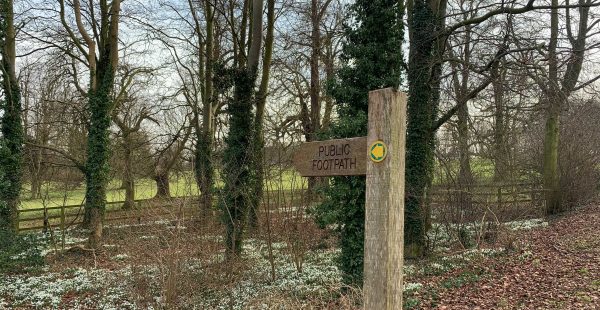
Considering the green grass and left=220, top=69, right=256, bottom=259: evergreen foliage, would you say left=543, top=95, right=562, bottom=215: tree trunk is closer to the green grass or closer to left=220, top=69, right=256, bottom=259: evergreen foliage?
left=220, top=69, right=256, bottom=259: evergreen foliage

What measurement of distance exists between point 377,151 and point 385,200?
1.15ft

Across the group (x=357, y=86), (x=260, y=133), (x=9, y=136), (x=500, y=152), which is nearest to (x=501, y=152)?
(x=500, y=152)

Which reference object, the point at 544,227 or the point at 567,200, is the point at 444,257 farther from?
the point at 567,200

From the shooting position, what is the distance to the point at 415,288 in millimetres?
8133

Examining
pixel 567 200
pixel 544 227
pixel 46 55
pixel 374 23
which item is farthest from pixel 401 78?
pixel 46 55

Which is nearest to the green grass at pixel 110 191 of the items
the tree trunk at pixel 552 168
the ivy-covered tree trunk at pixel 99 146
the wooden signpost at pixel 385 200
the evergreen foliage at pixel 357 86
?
the ivy-covered tree trunk at pixel 99 146

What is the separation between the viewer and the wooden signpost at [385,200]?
3.01m

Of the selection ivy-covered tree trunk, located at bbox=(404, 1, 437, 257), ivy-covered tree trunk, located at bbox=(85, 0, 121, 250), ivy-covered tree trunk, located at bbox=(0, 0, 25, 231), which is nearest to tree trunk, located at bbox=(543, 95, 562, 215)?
ivy-covered tree trunk, located at bbox=(404, 1, 437, 257)

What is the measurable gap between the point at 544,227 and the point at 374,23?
8748 millimetres

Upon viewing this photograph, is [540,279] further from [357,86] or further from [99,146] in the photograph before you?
[99,146]

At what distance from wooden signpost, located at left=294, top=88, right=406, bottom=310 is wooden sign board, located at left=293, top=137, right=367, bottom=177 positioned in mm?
78

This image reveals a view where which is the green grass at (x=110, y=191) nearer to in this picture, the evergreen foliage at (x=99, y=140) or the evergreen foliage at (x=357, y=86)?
the evergreen foliage at (x=99, y=140)

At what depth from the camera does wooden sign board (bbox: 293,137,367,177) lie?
3.26m

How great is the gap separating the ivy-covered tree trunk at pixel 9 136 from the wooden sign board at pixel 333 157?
13.3m
